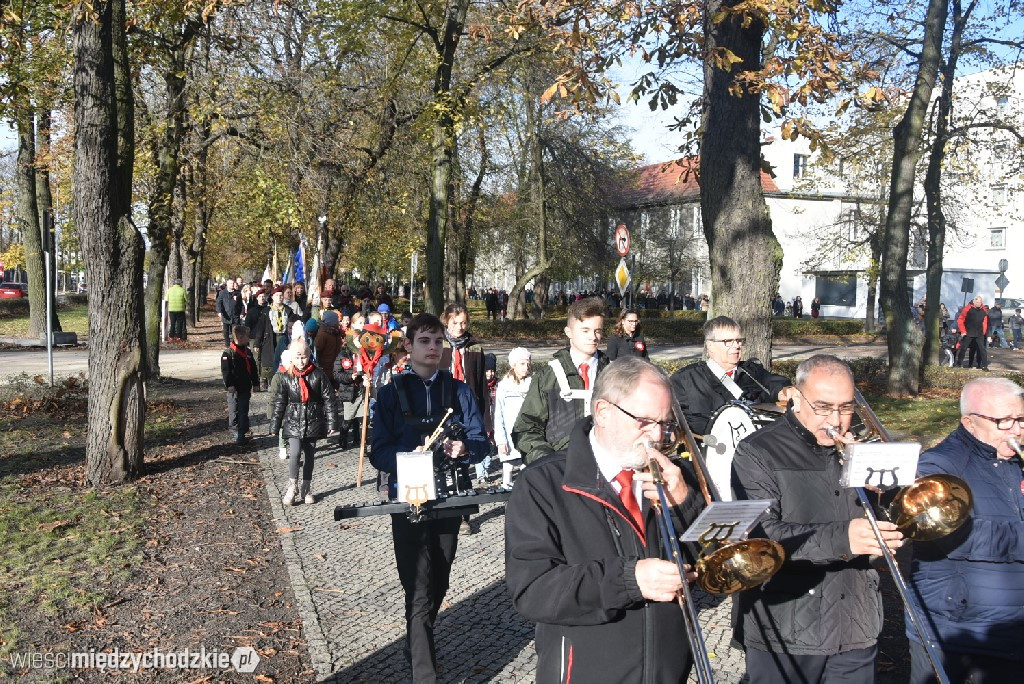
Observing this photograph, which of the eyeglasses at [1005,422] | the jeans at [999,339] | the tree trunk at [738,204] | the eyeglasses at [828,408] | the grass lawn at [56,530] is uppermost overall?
the tree trunk at [738,204]

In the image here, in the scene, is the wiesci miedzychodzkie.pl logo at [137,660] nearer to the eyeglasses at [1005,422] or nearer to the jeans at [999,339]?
the eyeglasses at [1005,422]

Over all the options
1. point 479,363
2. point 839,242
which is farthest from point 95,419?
point 839,242

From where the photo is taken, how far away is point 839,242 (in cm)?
3991

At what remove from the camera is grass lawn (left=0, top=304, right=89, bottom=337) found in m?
32.7

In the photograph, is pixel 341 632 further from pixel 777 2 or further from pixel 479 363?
pixel 777 2

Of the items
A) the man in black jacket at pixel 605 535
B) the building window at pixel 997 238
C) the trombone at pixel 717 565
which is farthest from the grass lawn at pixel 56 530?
the building window at pixel 997 238

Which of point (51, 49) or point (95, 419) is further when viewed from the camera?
point (51, 49)

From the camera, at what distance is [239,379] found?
40.7 feet

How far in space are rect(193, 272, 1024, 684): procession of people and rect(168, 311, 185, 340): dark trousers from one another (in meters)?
25.6

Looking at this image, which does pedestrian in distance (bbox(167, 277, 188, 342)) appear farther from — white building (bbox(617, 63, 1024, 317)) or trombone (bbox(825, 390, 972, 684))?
trombone (bbox(825, 390, 972, 684))

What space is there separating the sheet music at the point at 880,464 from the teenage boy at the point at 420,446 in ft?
7.59

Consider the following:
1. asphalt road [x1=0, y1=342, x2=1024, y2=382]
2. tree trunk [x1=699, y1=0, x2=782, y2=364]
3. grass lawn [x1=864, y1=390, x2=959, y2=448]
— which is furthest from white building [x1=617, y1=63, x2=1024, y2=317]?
tree trunk [x1=699, y1=0, x2=782, y2=364]

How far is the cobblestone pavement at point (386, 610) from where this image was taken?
5.40m

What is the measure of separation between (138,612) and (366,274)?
57.8 metres
